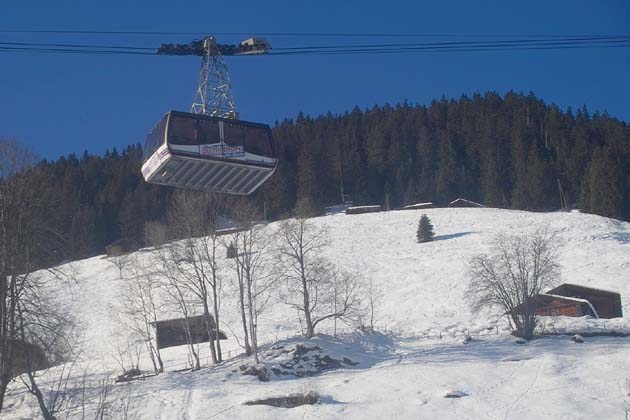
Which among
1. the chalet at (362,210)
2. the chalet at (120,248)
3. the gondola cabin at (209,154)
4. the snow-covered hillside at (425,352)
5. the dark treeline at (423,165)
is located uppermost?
the dark treeline at (423,165)

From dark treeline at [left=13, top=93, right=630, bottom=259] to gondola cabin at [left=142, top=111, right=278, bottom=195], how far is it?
224ft

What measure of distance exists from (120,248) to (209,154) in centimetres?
6443

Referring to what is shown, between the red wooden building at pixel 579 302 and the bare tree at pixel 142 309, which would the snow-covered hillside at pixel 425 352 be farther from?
the red wooden building at pixel 579 302

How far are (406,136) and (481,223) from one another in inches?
1690

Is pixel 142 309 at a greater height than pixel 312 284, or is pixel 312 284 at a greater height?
pixel 312 284

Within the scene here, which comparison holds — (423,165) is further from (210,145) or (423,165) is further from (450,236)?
(210,145)

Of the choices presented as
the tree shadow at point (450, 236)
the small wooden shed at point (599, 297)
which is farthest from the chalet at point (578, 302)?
the tree shadow at point (450, 236)

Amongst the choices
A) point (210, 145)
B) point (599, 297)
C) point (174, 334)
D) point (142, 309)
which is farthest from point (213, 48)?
point (599, 297)

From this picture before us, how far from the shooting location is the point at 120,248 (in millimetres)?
81812

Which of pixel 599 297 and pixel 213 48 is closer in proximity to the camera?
pixel 213 48

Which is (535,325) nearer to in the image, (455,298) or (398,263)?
(455,298)

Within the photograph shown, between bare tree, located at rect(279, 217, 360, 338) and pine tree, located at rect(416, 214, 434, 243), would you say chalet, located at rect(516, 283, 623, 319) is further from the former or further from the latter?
pine tree, located at rect(416, 214, 434, 243)

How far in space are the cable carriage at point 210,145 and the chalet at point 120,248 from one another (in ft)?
195

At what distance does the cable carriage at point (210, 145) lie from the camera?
19.9m
